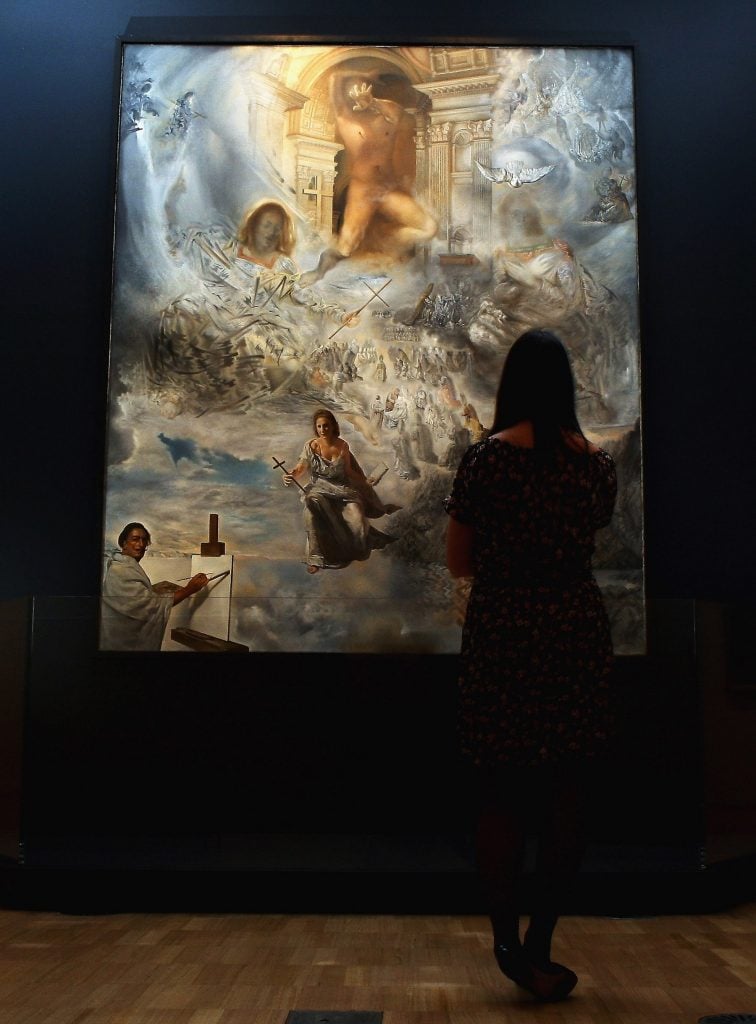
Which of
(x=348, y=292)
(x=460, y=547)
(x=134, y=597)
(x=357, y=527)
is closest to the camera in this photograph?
(x=460, y=547)

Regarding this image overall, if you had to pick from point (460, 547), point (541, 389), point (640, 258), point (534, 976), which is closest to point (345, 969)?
point (534, 976)

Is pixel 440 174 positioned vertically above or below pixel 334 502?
above

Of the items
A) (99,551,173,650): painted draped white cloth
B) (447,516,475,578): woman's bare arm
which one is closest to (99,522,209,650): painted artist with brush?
(99,551,173,650): painted draped white cloth

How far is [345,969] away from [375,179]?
3.27 m

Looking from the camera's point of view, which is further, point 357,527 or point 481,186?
point 481,186

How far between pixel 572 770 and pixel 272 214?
3054mm

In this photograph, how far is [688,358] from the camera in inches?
188

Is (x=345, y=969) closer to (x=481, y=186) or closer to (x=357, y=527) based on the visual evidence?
(x=357, y=527)

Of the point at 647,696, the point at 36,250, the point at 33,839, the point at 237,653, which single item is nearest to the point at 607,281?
the point at 647,696

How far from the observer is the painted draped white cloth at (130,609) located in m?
3.98

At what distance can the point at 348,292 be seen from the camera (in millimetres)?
4688

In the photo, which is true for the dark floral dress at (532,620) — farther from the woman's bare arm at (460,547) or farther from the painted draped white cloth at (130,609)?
the painted draped white cloth at (130,609)

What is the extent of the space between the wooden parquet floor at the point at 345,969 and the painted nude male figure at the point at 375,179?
8.89ft

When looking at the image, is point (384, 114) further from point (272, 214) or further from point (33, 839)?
point (33, 839)
